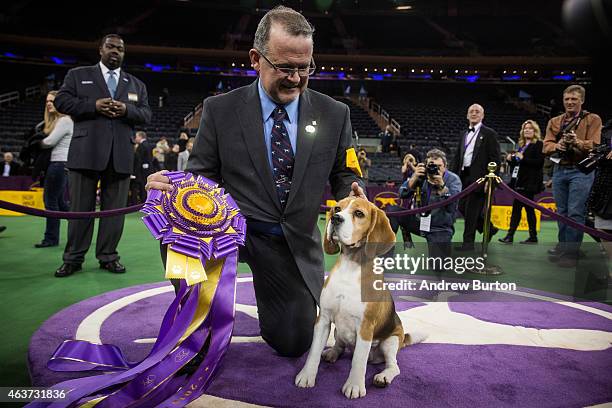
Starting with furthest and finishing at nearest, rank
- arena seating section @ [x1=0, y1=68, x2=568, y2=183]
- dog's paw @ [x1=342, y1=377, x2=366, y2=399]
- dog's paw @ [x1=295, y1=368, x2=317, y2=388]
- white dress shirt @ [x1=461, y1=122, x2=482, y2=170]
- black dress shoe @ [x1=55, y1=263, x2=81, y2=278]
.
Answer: arena seating section @ [x1=0, y1=68, x2=568, y2=183]
white dress shirt @ [x1=461, y1=122, x2=482, y2=170]
black dress shoe @ [x1=55, y1=263, x2=81, y2=278]
dog's paw @ [x1=295, y1=368, x2=317, y2=388]
dog's paw @ [x1=342, y1=377, x2=366, y2=399]

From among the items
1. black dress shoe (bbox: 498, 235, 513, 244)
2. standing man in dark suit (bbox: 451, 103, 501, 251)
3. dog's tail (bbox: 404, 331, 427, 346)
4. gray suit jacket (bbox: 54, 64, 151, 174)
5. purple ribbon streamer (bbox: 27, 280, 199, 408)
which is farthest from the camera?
black dress shoe (bbox: 498, 235, 513, 244)

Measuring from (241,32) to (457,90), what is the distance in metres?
16.4

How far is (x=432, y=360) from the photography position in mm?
2521

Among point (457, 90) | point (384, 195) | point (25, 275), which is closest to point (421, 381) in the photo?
point (25, 275)

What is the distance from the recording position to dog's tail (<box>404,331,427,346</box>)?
262 cm

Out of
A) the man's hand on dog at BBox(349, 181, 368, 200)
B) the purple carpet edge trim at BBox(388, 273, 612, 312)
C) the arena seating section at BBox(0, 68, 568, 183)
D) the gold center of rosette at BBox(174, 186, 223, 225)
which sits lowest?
the purple carpet edge trim at BBox(388, 273, 612, 312)

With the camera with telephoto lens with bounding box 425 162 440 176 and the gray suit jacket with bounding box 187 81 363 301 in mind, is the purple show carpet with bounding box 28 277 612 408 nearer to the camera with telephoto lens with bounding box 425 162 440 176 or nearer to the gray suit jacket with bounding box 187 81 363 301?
the gray suit jacket with bounding box 187 81 363 301

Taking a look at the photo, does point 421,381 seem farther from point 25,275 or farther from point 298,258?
point 25,275

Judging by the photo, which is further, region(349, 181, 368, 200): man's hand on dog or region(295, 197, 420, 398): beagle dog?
region(349, 181, 368, 200): man's hand on dog

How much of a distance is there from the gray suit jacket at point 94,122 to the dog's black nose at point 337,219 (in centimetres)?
295

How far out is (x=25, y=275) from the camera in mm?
4242

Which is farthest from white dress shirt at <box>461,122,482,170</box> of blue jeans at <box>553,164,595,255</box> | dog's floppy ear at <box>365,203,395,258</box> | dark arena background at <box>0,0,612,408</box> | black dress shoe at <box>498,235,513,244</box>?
dog's floppy ear at <box>365,203,395,258</box>

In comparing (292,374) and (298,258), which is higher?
(298,258)

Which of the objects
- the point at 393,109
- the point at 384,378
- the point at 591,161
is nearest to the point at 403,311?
the point at 384,378
